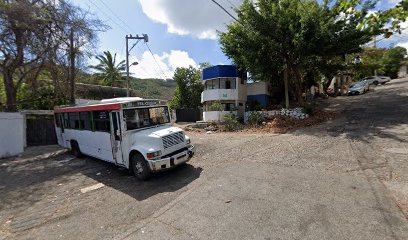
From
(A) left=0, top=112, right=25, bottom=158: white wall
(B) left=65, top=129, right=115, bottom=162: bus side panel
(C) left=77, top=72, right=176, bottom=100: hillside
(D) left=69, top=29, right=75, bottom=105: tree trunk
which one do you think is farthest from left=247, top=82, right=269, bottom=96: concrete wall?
(A) left=0, top=112, right=25, bottom=158: white wall

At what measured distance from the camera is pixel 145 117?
8.14 m

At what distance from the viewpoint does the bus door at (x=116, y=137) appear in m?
7.77

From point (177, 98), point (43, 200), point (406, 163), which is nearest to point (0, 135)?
point (43, 200)

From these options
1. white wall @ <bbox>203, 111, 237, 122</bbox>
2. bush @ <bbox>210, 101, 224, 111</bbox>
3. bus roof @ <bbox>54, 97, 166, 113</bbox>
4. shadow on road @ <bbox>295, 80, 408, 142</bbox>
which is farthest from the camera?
bush @ <bbox>210, 101, 224, 111</bbox>

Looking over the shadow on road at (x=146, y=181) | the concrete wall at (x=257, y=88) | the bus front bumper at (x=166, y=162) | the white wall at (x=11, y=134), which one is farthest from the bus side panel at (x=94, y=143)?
the concrete wall at (x=257, y=88)

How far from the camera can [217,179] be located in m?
7.03

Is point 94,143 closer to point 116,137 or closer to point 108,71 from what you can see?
point 116,137

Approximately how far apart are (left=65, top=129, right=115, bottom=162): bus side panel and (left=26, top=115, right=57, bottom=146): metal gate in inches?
280

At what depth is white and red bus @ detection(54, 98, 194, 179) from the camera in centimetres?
718

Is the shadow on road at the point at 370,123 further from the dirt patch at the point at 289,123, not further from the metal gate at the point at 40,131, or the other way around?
the metal gate at the point at 40,131

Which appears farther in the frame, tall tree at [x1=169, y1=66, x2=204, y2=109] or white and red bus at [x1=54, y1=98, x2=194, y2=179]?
tall tree at [x1=169, y1=66, x2=204, y2=109]

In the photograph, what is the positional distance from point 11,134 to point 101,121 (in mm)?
8241

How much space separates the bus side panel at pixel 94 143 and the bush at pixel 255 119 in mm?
11117

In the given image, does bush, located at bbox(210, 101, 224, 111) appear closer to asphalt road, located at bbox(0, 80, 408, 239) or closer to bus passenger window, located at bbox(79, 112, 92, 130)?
asphalt road, located at bbox(0, 80, 408, 239)
